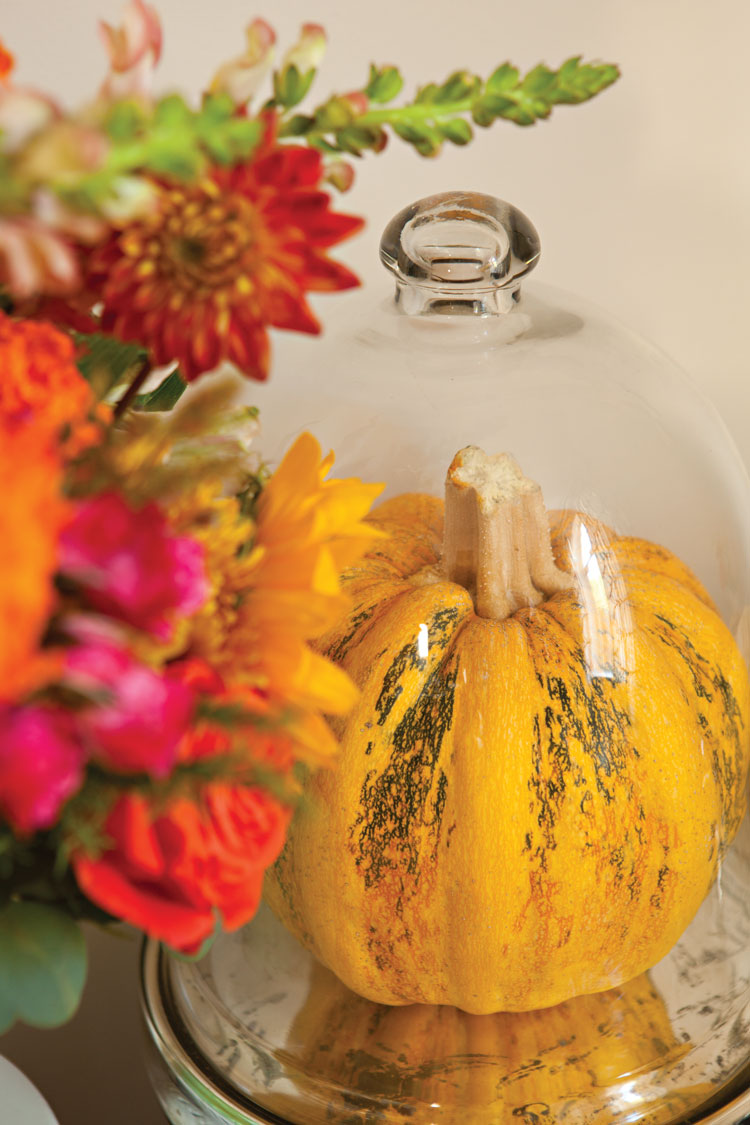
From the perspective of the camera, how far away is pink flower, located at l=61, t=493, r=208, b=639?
247mm

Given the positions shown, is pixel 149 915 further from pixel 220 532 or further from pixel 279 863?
pixel 279 863

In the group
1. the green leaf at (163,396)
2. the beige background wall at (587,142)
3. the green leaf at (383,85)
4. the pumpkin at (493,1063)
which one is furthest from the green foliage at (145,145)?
the beige background wall at (587,142)

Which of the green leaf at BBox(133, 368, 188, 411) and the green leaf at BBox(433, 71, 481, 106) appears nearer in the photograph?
the green leaf at BBox(433, 71, 481, 106)

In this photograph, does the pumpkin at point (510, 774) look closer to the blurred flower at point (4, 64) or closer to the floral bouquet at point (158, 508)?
the floral bouquet at point (158, 508)

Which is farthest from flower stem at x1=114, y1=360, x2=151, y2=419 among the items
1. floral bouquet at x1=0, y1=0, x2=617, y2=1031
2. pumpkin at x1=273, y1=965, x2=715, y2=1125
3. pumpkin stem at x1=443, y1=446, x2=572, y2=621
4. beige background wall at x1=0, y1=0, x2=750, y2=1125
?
beige background wall at x1=0, y1=0, x2=750, y2=1125

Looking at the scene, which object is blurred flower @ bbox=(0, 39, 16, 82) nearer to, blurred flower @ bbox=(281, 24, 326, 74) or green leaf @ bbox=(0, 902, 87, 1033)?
blurred flower @ bbox=(281, 24, 326, 74)

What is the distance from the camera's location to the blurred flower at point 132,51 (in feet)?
1.04

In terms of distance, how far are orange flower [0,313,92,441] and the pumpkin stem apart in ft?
0.89

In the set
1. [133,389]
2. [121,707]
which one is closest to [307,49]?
[133,389]

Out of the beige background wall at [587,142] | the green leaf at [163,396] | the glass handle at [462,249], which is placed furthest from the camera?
the beige background wall at [587,142]

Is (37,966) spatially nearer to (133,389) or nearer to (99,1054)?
(133,389)

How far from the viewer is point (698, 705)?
1.85ft

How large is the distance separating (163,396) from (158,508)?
0.21 m

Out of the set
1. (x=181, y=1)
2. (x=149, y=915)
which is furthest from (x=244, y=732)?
(x=181, y=1)
